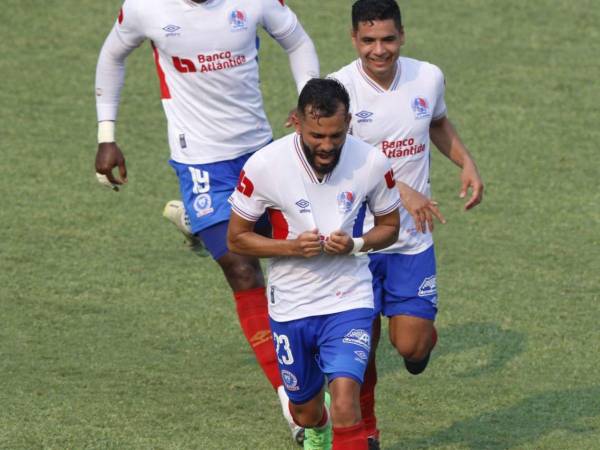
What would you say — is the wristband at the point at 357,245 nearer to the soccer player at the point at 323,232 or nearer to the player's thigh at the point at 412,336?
the soccer player at the point at 323,232

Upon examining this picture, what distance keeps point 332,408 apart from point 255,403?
7.39ft

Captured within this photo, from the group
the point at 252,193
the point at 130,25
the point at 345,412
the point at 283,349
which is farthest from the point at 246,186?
the point at 130,25

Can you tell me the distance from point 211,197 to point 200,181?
0.13 m

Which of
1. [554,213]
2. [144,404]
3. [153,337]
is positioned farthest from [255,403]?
[554,213]

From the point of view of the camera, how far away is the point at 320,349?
750cm

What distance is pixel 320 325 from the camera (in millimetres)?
7477

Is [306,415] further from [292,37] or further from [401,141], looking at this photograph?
[292,37]

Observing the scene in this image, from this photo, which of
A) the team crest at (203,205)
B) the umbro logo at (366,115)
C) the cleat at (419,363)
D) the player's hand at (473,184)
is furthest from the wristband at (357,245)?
the team crest at (203,205)

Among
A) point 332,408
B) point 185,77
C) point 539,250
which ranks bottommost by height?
point 539,250

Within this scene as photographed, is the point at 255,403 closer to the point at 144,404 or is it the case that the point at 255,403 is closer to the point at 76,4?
the point at 144,404

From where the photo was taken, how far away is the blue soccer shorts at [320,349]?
7.33 m

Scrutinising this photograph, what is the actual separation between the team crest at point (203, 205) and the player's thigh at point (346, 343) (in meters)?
1.79

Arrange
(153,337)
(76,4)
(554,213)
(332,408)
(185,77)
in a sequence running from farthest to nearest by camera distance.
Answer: (76,4)
(554,213)
(153,337)
(185,77)
(332,408)

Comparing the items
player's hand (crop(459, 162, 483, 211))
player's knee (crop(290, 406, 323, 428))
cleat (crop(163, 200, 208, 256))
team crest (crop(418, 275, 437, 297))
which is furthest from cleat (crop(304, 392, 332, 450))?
cleat (crop(163, 200, 208, 256))
